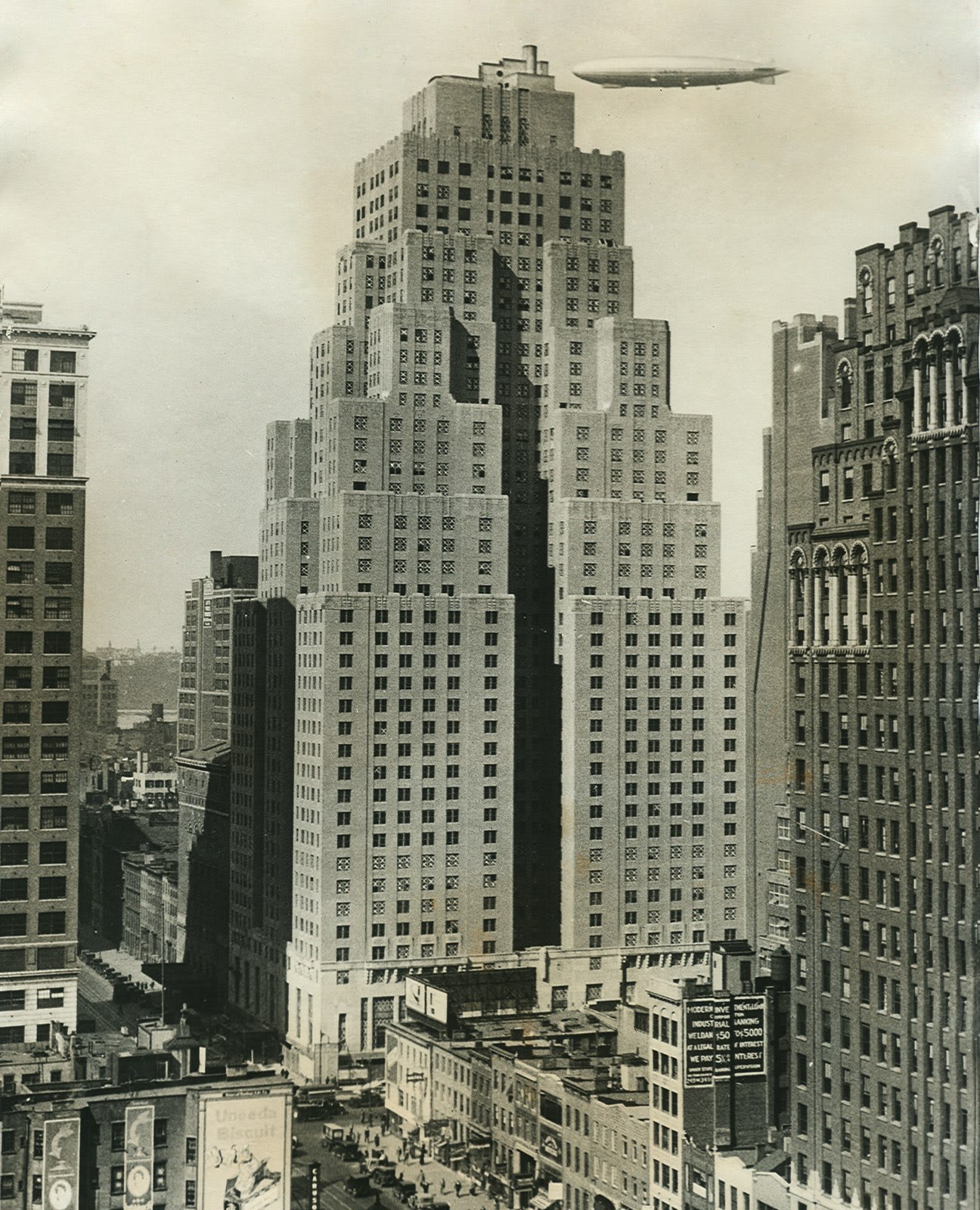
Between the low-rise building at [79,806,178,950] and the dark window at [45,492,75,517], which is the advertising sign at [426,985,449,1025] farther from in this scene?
the dark window at [45,492,75,517]

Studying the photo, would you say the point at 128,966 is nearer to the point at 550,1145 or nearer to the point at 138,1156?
the point at 138,1156

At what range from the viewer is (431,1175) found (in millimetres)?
39219

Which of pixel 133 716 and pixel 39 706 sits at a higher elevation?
pixel 39 706

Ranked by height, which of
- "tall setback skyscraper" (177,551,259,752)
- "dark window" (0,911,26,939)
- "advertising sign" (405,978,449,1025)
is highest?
"tall setback skyscraper" (177,551,259,752)

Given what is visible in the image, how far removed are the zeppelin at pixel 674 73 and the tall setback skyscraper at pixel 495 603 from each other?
13954 mm

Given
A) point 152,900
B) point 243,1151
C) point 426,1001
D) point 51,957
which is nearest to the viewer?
point 243,1151

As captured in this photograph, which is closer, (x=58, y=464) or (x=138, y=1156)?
(x=138, y=1156)

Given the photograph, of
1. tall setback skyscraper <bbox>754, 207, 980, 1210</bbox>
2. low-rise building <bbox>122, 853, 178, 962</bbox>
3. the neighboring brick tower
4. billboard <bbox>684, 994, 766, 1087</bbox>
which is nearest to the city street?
billboard <bbox>684, 994, 766, 1087</bbox>

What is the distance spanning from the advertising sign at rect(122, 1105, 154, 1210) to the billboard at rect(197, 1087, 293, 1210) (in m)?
1.02

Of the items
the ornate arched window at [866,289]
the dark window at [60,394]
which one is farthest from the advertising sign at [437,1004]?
the ornate arched window at [866,289]

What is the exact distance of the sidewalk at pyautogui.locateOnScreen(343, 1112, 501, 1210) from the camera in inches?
1499

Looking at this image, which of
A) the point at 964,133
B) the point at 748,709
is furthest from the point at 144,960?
the point at 964,133

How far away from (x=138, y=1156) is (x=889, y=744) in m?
17.8

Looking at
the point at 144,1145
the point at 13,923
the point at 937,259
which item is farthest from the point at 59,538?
the point at 937,259
